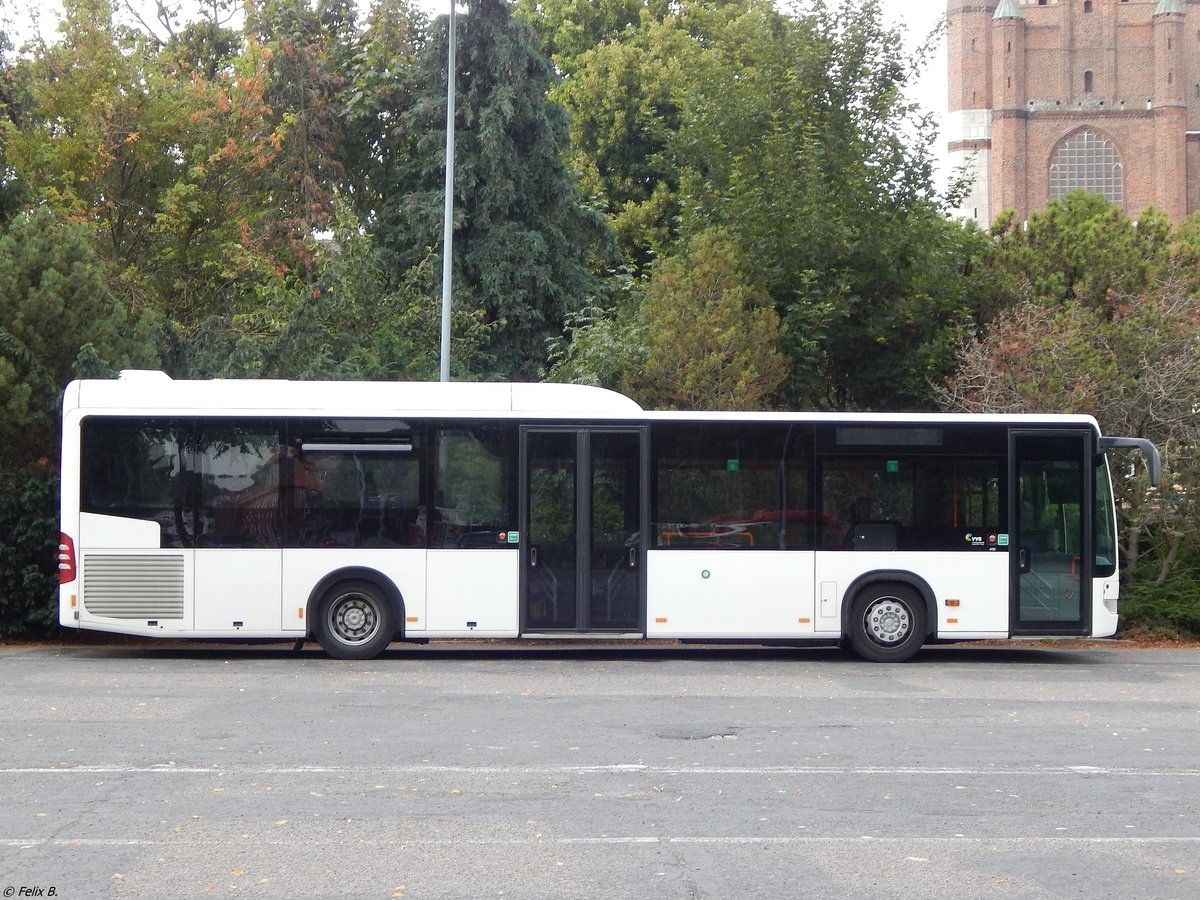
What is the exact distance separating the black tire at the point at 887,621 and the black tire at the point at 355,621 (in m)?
5.16

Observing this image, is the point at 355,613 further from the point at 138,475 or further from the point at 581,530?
the point at 138,475

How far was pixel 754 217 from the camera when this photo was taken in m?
24.4

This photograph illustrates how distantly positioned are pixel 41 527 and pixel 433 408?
216 inches

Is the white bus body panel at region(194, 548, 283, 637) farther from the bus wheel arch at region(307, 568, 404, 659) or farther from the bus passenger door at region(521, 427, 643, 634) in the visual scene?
the bus passenger door at region(521, 427, 643, 634)

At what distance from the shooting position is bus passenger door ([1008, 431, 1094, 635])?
15711mm

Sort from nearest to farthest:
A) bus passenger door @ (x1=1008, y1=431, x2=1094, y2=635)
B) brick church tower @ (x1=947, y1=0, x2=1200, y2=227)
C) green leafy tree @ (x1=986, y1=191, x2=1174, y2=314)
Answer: bus passenger door @ (x1=1008, y1=431, x2=1094, y2=635)
green leafy tree @ (x1=986, y1=191, x2=1174, y2=314)
brick church tower @ (x1=947, y1=0, x2=1200, y2=227)

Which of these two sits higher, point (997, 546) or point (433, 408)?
point (433, 408)

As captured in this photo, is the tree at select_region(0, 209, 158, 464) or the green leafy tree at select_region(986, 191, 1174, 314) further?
the green leafy tree at select_region(986, 191, 1174, 314)

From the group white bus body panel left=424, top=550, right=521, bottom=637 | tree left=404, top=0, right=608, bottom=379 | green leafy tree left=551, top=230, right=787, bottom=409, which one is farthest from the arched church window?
white bus body panel left=424, top=550, right=521, bottom=637

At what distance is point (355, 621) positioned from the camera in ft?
51.4

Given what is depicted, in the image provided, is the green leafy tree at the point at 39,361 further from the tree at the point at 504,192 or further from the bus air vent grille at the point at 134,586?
the tree at the point at 504,192

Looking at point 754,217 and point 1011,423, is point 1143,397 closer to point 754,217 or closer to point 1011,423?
point 1011,423

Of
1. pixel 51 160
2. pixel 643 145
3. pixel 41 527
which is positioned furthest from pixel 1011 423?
pixel 643 145

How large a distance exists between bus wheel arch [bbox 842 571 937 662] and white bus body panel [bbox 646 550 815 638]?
1.89 ft
